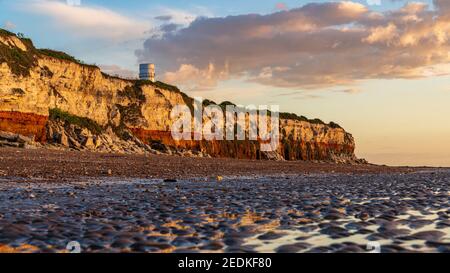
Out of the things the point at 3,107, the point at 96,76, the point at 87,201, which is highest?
the point at 96,76

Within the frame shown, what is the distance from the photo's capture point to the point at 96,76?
7669 cm

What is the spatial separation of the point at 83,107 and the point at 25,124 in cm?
1628

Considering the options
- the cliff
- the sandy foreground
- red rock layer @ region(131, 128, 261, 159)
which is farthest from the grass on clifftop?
the sandy foreground

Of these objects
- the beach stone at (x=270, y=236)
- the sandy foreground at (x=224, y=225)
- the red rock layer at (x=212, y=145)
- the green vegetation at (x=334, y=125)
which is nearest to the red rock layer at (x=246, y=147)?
the red rock layer at (x=212, y=145)

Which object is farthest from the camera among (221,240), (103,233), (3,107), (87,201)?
(3,107)

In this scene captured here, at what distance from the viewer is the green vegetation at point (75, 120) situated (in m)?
63.7

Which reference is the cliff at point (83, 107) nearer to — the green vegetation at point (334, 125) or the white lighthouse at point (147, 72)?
the white lighthouse at point (147, 72)

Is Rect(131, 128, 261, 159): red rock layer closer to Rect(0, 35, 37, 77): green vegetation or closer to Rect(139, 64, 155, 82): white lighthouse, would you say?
Rect(139, 64, 155, 82): white lighthouse

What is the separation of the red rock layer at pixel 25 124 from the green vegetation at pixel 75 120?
2960 millimetres

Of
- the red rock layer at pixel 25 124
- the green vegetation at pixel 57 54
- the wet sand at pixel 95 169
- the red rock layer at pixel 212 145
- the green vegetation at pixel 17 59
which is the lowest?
the wet sand at pixel 95 169

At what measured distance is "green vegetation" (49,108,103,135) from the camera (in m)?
63.7
